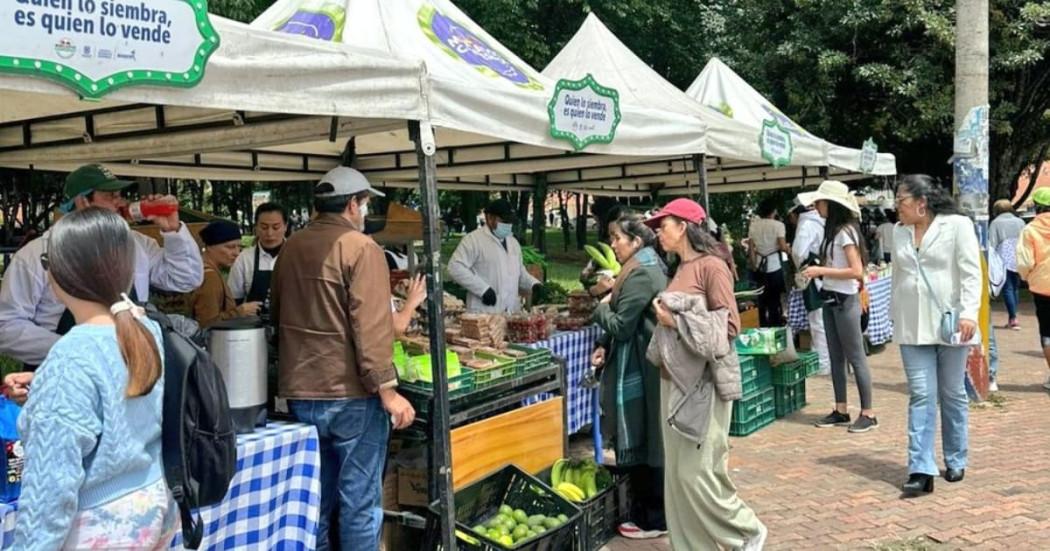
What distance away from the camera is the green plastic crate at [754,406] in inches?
270

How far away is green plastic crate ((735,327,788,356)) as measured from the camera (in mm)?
6953

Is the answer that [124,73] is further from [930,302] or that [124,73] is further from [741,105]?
[741,105]

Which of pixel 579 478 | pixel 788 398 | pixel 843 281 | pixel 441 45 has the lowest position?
pixel 788 398

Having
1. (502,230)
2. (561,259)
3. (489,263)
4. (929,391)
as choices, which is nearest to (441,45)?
(502,230)

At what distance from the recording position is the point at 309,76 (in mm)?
3139

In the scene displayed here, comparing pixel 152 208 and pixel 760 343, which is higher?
pixel 152 208

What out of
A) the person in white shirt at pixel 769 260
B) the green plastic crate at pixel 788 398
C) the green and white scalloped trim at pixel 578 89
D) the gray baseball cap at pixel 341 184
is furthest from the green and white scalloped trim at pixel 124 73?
the person in white shirt at pixel 769 260

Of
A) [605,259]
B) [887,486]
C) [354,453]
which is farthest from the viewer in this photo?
[605,259]

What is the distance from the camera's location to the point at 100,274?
80.0 inches

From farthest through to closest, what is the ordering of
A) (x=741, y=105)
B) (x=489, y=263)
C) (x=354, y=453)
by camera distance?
(x=741, y=105)
(x=489, y=263)
(x=354, y=453)

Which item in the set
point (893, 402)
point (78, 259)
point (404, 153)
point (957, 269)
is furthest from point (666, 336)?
point (893, 402)

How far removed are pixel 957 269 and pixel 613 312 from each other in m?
2.24

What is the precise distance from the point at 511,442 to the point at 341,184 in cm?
174

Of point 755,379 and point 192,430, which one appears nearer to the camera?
point 192,430
